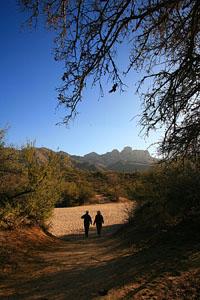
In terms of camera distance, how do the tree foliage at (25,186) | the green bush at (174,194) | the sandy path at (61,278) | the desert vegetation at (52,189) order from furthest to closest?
the tree foliage at (25,186) → the desert vegetation at (52,189) → the green bush at (174,194) → the sandy path at (61,278)

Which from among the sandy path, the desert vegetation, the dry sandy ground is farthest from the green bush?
the sandy path

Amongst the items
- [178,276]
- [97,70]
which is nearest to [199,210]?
[178,276]

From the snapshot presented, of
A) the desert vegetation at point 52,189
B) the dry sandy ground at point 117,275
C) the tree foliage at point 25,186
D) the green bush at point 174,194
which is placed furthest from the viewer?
the tree foliage at point 25,186

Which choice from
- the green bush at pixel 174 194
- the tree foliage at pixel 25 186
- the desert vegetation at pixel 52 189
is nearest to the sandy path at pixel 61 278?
the tree foliage at pixel 25 186

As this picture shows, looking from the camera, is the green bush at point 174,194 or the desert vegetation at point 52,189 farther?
the desert vegetation at point 52,189

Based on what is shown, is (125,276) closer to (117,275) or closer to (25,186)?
(117,275)

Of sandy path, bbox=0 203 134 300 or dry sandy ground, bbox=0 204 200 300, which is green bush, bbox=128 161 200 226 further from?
sandy path, bbox=0 203 134 300

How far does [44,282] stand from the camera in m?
3.79

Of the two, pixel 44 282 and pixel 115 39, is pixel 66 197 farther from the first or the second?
pixel 115 39

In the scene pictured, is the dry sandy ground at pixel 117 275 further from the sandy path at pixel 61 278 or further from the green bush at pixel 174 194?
the green bush at pixel 174 194

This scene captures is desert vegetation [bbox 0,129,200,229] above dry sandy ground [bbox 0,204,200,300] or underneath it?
above

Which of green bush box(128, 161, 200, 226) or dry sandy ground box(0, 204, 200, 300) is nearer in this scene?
dry sandy ground box(0, 204, 200, 300)

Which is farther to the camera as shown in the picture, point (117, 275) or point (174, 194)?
point (174, 194)

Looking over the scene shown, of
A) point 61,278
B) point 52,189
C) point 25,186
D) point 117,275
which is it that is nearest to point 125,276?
point 117,275
